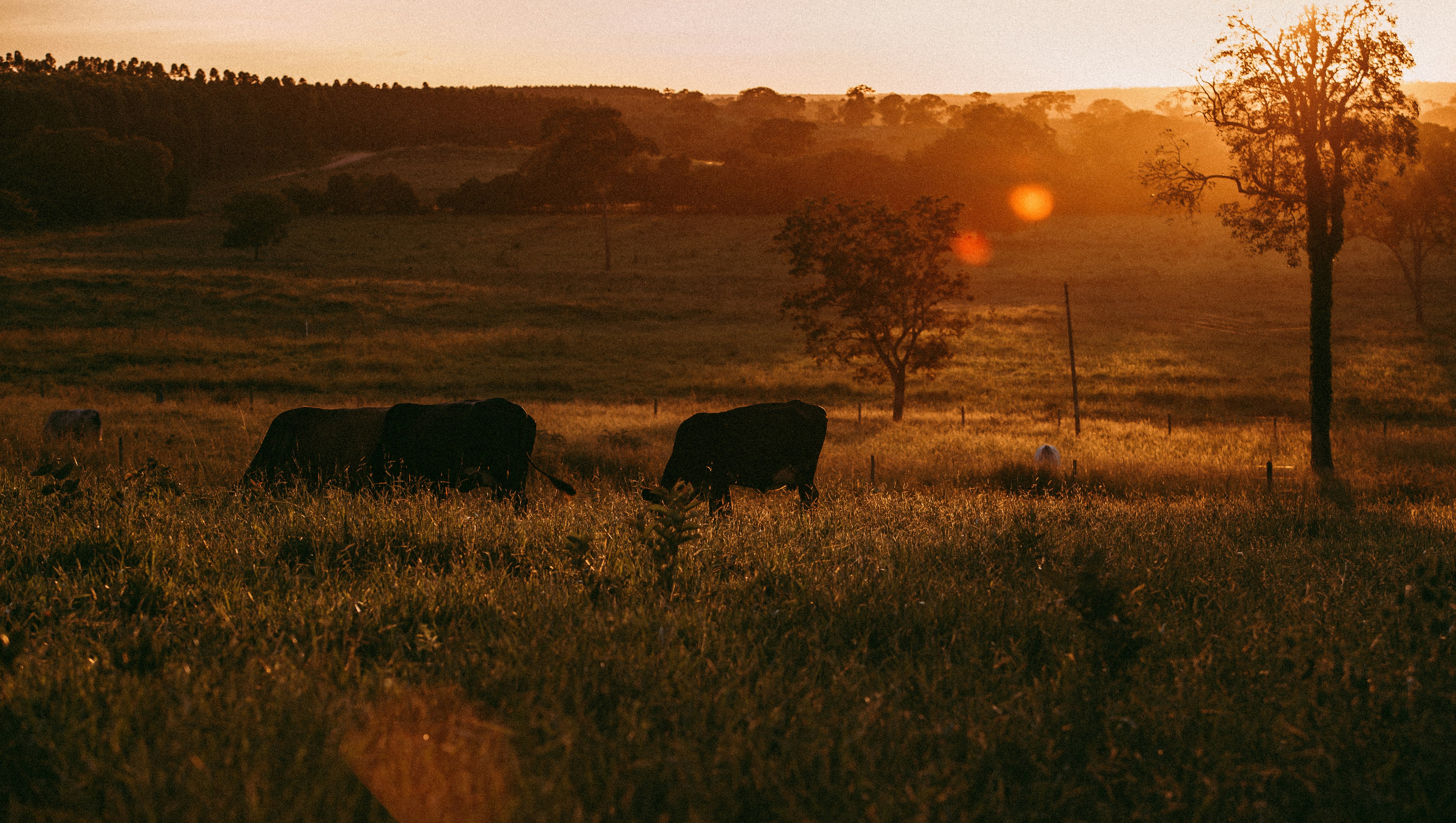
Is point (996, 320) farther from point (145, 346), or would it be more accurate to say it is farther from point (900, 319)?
point (145, 346)

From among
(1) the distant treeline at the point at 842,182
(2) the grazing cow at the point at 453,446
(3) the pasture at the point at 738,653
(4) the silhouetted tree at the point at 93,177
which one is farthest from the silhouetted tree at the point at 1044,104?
(3) the pasture at the point at 738,653

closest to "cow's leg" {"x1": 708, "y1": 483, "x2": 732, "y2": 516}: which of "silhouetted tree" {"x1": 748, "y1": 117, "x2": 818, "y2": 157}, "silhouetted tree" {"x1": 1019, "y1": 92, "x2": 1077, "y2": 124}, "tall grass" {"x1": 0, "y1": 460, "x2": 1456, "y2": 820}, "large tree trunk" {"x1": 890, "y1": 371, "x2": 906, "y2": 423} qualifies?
"tall grass" {"x1": 0, "y1": 460, "x2": 1456, "y2": 820}

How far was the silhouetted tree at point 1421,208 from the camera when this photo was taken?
46219mm

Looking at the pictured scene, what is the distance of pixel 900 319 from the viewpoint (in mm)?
28969

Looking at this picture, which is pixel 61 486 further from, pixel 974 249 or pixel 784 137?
pixel 784 137

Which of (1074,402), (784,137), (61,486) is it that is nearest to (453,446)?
(61,486)

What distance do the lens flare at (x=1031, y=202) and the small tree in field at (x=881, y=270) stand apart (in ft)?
198

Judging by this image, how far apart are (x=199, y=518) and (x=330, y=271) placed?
5450cm

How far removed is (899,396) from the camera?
92.4ft

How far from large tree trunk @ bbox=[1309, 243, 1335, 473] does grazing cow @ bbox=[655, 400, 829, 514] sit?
416 inches

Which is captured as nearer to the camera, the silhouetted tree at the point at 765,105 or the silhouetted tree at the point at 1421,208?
the silhouetted tree at the point at 1421,208

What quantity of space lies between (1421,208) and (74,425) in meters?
56.8

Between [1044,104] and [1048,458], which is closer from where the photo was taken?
[1048,458]

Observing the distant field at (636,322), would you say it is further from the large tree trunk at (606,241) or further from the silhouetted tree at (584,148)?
the silhouetted tree at (584,148)
